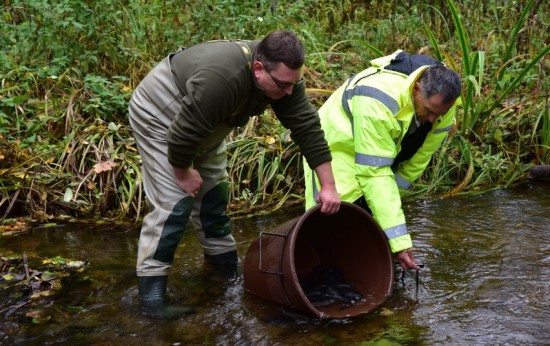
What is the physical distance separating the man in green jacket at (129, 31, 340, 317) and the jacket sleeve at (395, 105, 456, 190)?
2.22 ft

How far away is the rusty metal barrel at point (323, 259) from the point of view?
124 inches

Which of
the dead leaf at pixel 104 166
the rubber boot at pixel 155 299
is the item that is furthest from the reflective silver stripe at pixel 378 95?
the dead leaf at pixel 104 166

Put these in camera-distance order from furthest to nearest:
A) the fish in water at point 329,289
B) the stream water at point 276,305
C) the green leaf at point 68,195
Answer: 1. the green leaf at point 68,195
2. the fish in water at point 329,289
3. the stream water at point 276,305

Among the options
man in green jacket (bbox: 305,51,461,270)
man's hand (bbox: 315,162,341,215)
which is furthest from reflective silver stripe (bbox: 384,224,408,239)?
man's hand (bbox: 315,162,341,215)

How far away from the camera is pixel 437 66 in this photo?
3.28 meters

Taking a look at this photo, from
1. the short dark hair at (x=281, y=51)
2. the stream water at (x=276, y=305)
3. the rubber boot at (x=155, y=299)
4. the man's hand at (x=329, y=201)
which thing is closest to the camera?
the short dark hair at (x=281, y=51)

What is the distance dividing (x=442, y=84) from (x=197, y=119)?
1.15 m

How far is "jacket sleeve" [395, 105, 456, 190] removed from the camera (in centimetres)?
363

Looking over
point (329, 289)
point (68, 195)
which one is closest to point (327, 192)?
point (329, 289)

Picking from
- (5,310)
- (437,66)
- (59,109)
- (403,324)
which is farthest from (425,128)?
(59,109)

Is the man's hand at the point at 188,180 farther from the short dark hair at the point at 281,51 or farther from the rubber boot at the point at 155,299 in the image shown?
the short dark hair at the point at 281,51

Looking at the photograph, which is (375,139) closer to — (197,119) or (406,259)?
(406,259)

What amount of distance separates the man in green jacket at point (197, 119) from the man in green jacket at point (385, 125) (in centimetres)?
20

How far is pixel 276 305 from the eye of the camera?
341 centimetres
